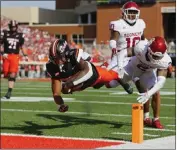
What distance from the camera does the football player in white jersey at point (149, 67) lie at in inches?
289

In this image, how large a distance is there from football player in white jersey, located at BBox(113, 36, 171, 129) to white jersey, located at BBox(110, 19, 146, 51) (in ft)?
0.72

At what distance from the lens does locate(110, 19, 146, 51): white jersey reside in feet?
28.3

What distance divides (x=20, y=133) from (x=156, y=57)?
208 centimetres

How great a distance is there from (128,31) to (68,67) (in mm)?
1548

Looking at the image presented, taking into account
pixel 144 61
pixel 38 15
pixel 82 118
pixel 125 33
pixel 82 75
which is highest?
pixel 38 15

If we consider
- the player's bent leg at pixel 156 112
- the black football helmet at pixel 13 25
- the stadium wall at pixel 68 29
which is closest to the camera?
the player's bent leg at pixel 156 112

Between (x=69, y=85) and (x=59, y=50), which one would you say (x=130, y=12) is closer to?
(x=59, y=50)

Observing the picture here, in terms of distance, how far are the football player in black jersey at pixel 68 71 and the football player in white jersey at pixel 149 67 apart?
656 millimetres

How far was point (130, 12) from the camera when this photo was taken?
8531 mm

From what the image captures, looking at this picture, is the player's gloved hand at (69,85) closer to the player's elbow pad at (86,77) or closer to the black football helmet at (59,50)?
the player's elbow pad at (86,77)

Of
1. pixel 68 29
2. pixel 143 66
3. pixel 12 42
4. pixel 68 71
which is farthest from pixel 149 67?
pixel 68 29

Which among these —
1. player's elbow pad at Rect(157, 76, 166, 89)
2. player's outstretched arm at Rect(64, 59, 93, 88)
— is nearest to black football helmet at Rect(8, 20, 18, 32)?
player's outstretched arm at Rect(64, 59, 93, 88)

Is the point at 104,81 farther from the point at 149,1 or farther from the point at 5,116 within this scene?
the point at 149,1

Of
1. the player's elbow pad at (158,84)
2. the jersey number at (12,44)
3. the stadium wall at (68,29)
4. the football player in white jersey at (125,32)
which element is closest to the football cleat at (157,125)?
the player's elbow pad at (158,84)
